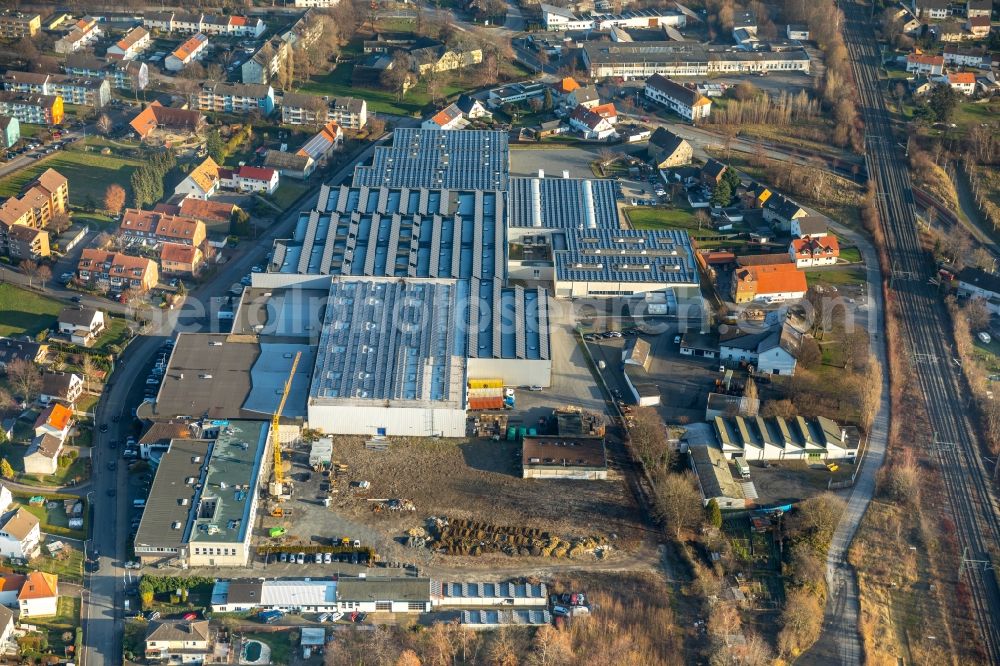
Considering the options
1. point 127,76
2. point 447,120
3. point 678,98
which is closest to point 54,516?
point 447,120

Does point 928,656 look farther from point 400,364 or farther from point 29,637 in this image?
point 29,637

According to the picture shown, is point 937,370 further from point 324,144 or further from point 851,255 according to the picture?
point 324,144

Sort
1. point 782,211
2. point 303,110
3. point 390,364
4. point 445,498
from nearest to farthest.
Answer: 1. point 445,498
2. point 390,364
3. point 782,211
4. point 303,110

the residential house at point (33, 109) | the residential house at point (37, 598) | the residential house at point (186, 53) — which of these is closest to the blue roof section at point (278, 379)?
the residential house at point (37, 598)

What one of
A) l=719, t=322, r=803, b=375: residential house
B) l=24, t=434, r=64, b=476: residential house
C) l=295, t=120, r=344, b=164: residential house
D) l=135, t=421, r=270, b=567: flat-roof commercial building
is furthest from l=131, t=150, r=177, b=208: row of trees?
l=719, t=322, r=803, b=375: residential house

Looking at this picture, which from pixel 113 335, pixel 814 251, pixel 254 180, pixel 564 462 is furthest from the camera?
pixel 254 180

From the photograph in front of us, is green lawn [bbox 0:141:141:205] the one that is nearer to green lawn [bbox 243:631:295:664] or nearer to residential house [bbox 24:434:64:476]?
residential house [bbox 24:434:64:476]
